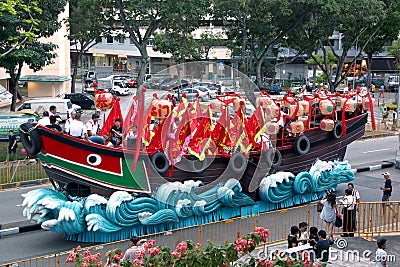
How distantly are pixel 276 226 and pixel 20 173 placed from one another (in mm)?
9306

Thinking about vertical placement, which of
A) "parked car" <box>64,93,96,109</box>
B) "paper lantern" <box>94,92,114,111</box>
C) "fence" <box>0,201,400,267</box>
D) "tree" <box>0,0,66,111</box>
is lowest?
"fence" <box>0,201,400,267</box>

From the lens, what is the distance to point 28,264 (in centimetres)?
1178

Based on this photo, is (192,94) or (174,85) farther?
(192,94)

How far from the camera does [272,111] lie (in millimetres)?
15031

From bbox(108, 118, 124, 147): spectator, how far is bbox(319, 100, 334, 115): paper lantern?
5252 millimetres

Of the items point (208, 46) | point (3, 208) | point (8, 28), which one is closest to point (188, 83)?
point (3, 208)

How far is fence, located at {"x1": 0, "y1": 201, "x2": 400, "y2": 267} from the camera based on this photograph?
43.3 feet

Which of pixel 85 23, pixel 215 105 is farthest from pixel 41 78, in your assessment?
pixel 215 105

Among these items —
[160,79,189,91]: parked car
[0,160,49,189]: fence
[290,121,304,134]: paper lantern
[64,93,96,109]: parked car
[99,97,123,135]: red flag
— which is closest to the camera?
[160,79,189,91]: parked car

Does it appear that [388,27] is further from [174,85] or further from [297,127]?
[174,85]

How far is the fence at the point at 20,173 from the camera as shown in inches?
755

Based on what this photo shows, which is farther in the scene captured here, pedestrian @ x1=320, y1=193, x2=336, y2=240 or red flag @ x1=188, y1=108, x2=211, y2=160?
red flag @ x1=188, y1=108, x2=211, y2=160

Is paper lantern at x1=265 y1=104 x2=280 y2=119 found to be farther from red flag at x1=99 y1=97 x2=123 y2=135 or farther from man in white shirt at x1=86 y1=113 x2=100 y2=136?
man in white shirt at x1=86 y1=113 x2=100 y2=136

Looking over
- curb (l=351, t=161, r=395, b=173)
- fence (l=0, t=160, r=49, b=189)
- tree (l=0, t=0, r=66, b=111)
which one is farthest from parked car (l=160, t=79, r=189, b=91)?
tree (l=0, t=0, r=66, b=111)
